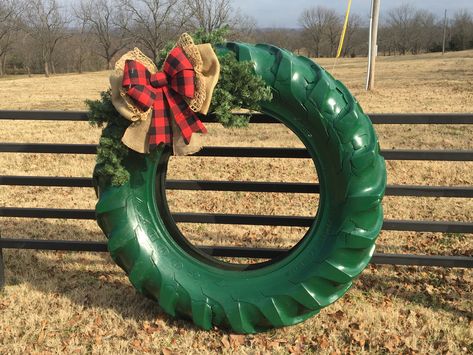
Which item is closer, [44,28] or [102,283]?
[102,283]

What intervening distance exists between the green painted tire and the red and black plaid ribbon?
29cm

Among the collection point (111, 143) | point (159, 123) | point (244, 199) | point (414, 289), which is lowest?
point (414, 289)

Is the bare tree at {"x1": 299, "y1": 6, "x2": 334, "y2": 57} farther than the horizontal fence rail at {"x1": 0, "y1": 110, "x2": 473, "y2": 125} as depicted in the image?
Yes

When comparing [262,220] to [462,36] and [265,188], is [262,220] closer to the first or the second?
[265,188]

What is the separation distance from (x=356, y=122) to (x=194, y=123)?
3.22 feet

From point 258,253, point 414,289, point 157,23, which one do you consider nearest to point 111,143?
point 258,253

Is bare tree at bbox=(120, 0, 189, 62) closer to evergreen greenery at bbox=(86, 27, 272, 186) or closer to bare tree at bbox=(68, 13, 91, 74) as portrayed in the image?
bare tree at bbox=(68, 13, 91, 74)

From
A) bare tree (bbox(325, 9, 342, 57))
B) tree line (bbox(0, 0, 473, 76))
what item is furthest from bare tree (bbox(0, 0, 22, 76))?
bare tree (bbox(325, 9, 342, 57))

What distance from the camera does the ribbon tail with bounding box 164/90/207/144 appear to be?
3.09 metres

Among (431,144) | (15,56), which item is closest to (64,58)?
(15,56)

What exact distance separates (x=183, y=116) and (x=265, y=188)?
A: 1.14 m

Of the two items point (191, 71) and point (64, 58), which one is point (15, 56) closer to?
point (64, 58)

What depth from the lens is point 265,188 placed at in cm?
400

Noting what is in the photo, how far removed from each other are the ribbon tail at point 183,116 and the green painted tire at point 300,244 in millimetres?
322
